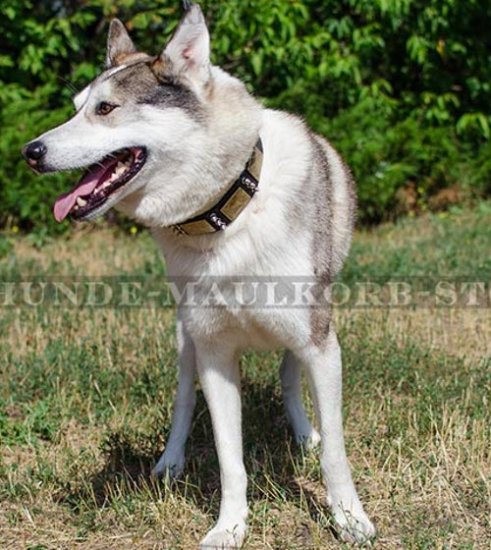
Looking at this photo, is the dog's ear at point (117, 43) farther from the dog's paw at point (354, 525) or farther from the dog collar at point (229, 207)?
the dog's paw at point (354, 525)

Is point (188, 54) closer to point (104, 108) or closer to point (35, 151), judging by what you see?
point (104, 108)

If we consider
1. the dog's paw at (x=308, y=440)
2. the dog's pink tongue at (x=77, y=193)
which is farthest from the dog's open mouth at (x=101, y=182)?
the dog's paw at (x=308, y=440)

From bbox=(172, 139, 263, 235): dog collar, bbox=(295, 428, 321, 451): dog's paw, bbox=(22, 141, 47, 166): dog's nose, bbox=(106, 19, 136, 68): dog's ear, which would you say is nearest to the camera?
bbox=(22, 141, 47, 166): dog's nose

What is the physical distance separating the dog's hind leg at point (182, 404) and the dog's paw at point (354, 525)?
3.07 feet

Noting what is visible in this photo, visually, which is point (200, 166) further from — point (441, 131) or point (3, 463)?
point (441, 131)

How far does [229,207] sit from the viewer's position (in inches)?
123

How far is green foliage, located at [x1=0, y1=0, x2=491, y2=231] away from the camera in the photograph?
26.8 ft

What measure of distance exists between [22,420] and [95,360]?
607 mm

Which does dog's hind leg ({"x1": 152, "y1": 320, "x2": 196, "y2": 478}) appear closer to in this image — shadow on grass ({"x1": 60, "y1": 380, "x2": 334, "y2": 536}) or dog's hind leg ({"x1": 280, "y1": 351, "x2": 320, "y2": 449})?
shadow on grass ({"x1": 60, "y1": 380, "x2": 334, "y2": 536})

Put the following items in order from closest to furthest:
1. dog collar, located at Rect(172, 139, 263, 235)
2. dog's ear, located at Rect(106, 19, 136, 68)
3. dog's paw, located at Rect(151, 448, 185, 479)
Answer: dog collar, located at Rect(172, 139, 263, 235)
dog's ear, located at Rect(106, 19, 136, 68)
dog's paw, located at Rect(151, 448, 185, 479)

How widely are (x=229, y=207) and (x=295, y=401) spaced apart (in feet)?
4.46

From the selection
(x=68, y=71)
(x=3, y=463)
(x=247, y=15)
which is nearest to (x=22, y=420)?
(x=3, y=463)

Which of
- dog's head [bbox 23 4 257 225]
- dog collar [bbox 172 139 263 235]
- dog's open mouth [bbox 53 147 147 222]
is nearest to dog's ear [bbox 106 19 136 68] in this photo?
dog's head [bbox 23 4 257 225]

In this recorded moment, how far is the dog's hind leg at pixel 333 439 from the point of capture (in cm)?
322
